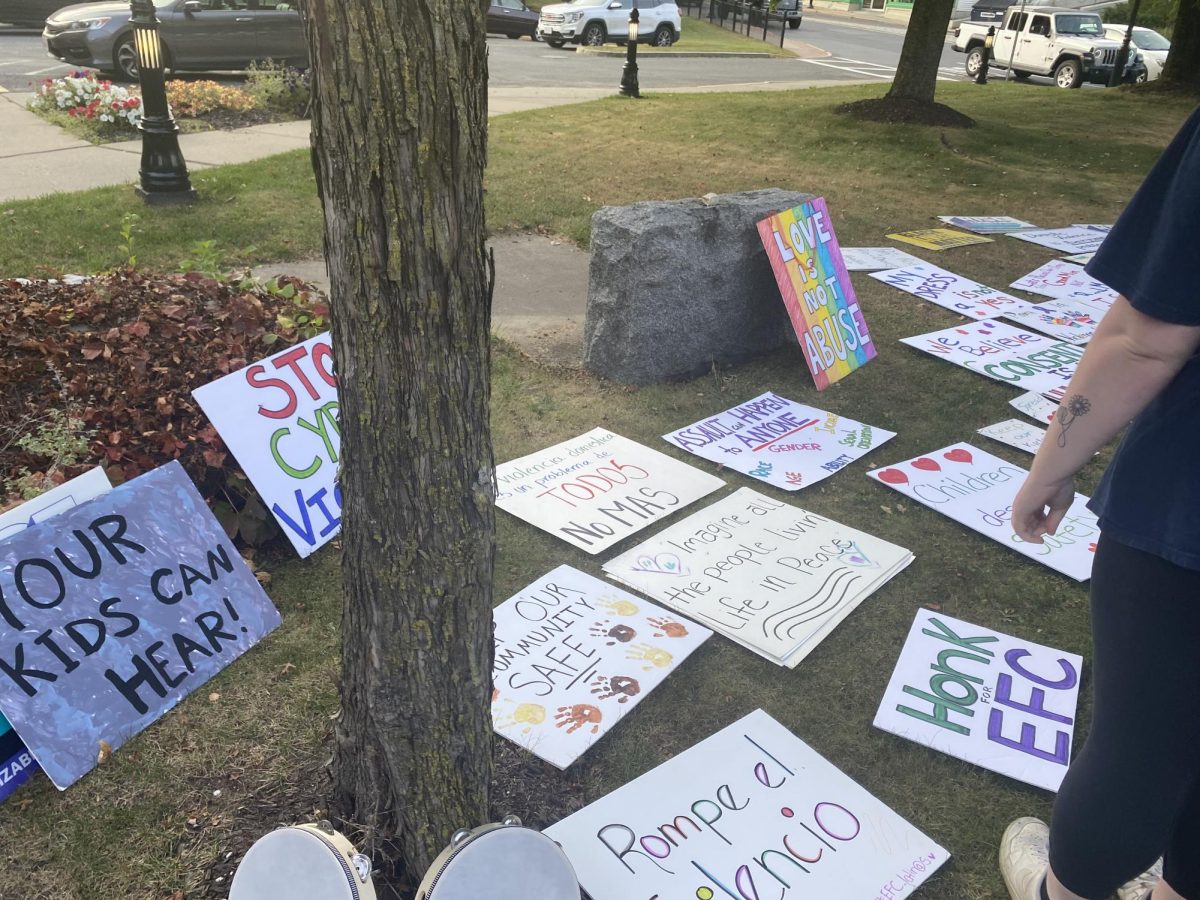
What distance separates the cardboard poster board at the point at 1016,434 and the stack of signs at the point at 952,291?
1.38 m

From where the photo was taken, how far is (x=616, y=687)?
2434 millimetres

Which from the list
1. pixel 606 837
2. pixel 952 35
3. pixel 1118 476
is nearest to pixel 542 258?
pixel 606 837

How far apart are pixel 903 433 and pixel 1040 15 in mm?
21219

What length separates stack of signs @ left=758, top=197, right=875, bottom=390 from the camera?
4164 mm

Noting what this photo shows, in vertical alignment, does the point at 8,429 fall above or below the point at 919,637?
above

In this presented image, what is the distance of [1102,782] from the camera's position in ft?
4.69

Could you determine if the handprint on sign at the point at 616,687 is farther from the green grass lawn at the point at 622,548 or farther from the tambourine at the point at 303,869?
the tambourine at the point at 303,869

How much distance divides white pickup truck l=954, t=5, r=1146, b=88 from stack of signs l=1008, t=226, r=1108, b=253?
14.7 meters

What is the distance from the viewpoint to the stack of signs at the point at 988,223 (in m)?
6.85

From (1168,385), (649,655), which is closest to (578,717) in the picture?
(649,655)

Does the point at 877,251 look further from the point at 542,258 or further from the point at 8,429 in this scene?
the point at 8,429

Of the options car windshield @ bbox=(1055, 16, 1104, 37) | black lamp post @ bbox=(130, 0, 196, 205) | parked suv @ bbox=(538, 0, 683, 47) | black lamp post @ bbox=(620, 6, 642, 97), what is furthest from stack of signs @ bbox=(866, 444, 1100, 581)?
car windshield @ bbox=(1055, 16, 1104, 37)

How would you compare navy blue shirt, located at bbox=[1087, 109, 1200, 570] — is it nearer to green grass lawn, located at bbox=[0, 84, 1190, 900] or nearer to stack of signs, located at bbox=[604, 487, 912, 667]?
green grass lawn, located at bbox=[0, 84, 1190, 900]

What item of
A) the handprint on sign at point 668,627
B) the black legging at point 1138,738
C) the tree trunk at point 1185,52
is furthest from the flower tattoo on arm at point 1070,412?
the tree trunk at point 1185,52
